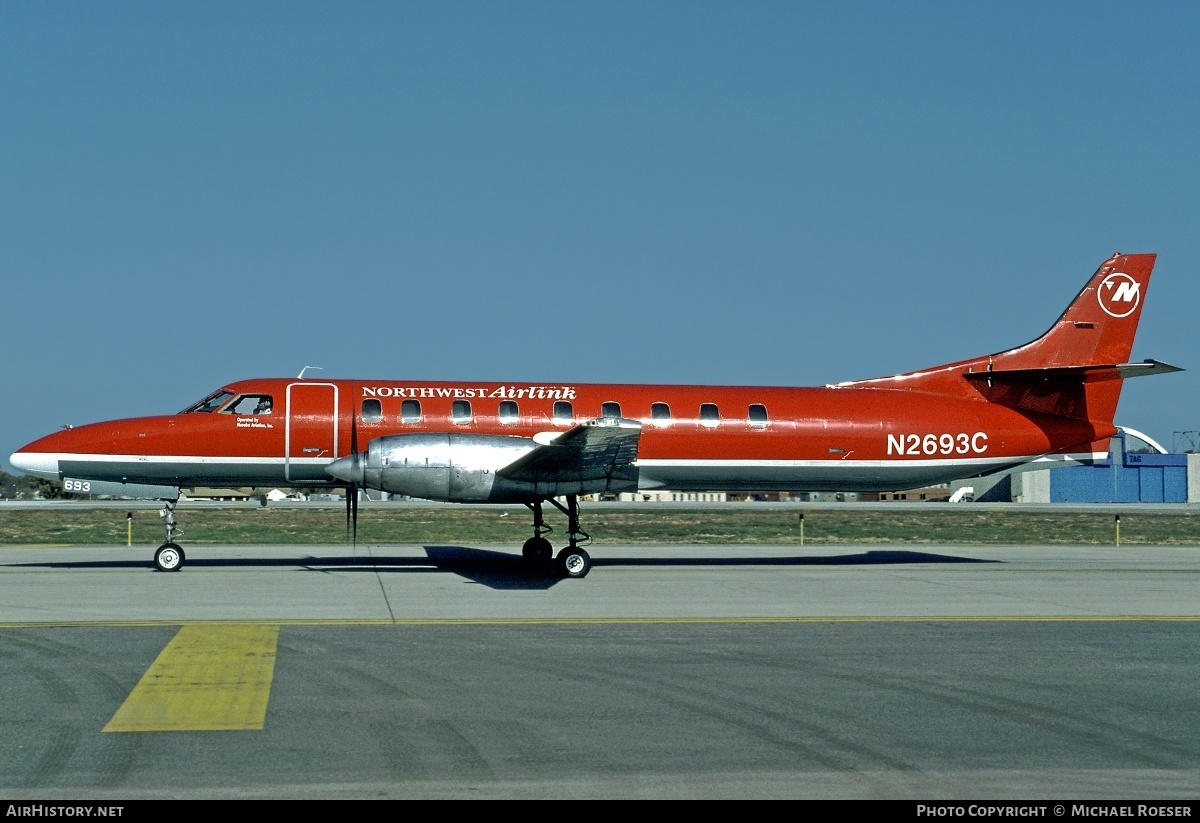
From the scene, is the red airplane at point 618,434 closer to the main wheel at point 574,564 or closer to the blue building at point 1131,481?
the main wheel at point 574,564

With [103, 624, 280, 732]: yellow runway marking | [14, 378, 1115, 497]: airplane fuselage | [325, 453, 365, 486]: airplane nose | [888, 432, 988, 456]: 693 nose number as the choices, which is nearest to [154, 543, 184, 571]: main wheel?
[14, 378, 1115, 497]: airplane fuselage

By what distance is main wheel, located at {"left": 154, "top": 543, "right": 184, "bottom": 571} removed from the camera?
20906mm

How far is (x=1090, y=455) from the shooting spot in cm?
2477

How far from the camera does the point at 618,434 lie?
18766 millimetres

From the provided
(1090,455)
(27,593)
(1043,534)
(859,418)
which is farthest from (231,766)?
(1043,534)

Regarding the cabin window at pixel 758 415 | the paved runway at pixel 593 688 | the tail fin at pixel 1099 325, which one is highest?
the tail fin at pixel 1099 325

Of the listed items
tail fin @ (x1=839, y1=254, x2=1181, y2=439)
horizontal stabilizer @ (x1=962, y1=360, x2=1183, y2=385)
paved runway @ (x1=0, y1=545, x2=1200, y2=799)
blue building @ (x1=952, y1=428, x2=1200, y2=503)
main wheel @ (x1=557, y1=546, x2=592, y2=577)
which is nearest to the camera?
paved runway @ (x1=0, y1=545, x2=1200, y2=799)

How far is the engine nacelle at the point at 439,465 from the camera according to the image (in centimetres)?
1941

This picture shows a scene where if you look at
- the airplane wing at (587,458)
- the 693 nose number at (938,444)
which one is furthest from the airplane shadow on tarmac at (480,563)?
the 693 nose number at (938,444)

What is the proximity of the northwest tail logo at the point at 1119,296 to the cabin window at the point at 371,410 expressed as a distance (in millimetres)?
15301

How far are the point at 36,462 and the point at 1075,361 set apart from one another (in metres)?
20.8

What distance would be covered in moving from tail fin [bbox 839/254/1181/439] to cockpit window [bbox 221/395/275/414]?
1273cm

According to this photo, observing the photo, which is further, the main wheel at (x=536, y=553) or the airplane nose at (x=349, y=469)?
the main wheel at (x=536, y=553)

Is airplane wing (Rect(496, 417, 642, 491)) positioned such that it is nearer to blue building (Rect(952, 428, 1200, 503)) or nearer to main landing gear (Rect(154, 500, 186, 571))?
main landing gear (Rect(154, 500, 186, 571))
